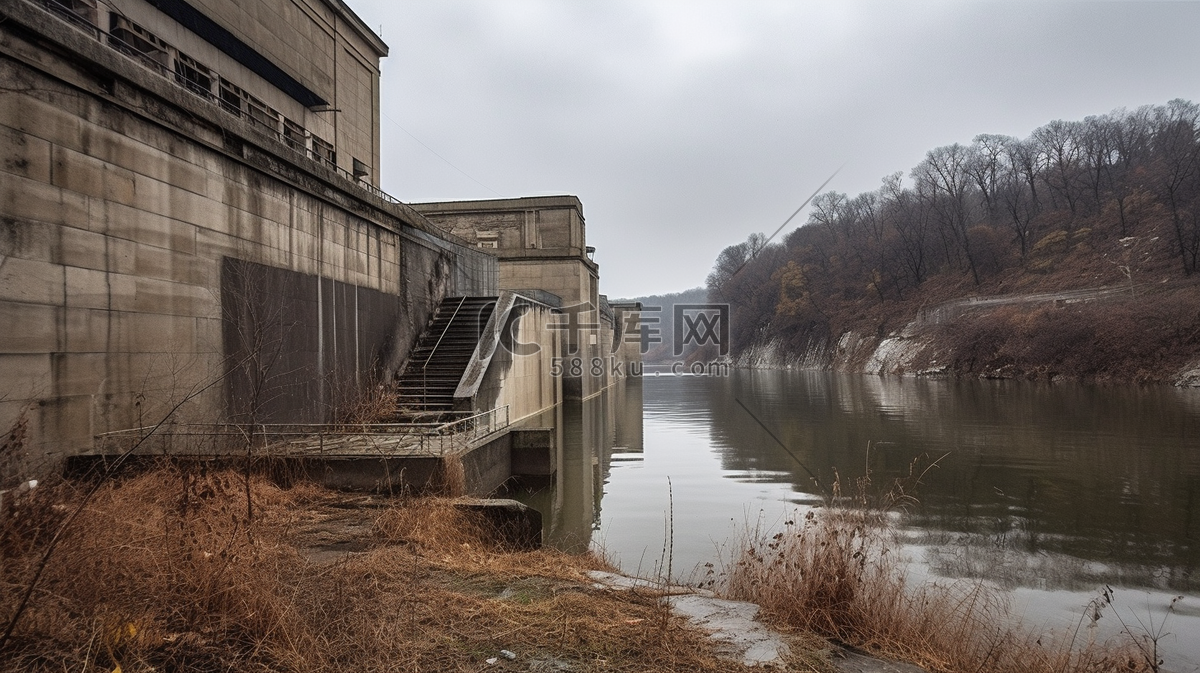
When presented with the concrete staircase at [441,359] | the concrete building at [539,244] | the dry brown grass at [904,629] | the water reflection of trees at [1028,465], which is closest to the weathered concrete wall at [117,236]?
the concrete staircase at [441,359]

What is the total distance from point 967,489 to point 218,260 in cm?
1363

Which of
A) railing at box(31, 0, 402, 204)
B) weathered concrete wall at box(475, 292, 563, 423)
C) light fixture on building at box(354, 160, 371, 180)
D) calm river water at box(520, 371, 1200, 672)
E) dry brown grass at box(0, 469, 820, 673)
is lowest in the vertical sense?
calm river water at box(520, 371, 1200, 672)

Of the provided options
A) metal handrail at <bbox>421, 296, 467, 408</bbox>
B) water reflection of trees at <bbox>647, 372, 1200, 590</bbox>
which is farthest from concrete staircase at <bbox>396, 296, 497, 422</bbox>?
water reflection of trees at <bbox>647, 372, 1200, 590</bbox>

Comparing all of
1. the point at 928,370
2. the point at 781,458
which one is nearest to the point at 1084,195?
the point at 928,370

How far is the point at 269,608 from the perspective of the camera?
4.27m

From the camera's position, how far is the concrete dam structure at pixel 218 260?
307 inches

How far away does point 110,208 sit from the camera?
883cm

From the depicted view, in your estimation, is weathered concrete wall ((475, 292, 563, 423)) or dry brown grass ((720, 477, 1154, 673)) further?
weathered concrete wall ((475, 292, 563, 423))

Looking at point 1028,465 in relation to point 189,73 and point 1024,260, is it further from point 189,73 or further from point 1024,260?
point 1024,260

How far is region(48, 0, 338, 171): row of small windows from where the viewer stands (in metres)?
11.2

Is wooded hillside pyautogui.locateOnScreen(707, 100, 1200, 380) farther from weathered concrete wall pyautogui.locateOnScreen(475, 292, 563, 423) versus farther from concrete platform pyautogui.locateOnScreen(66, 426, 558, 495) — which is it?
concrete platform pyautogui.locateOnScreen(66, 426, 558, 495)

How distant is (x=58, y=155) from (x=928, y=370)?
5360 cm

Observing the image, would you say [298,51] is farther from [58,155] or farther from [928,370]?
[928,370]

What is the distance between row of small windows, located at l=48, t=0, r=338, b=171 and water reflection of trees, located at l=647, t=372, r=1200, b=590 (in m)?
12.9
